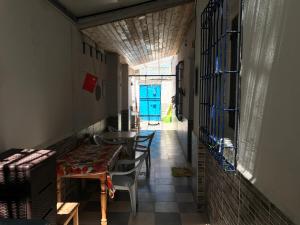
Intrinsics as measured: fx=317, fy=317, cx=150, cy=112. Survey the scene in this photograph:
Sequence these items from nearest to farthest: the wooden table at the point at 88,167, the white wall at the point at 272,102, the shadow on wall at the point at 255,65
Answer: the white wall at the point at 272,102, the shadow on wall at the point at 255,65, the wooden table at the point at 88,167

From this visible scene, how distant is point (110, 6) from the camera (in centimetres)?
350

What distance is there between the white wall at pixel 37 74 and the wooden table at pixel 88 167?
25cm

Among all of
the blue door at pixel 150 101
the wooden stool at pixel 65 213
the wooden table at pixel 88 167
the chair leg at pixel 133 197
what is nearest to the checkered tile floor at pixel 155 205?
the chair leg at pixel 133 197

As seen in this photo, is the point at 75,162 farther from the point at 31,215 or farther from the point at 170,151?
the point at 170,151

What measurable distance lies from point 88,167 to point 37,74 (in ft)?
3.06

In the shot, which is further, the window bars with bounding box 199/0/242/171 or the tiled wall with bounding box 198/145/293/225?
the window bars with bounding box 199/0/242/171

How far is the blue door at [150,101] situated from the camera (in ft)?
40.0

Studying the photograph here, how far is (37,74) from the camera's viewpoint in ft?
8.75

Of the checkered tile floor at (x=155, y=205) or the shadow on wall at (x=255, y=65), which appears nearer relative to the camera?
the shadow on wall at (x=255, y=65)

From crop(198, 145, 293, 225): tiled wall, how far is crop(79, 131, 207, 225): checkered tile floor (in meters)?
0.26

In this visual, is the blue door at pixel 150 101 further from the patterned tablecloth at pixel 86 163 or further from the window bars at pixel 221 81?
the window bars at pixel 221 81

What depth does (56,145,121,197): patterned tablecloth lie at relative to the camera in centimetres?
286

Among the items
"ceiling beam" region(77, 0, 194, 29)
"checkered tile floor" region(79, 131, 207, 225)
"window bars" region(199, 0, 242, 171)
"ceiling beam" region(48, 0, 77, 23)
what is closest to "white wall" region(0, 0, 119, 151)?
"ceiling beam" region(48, 0, 77, 23)

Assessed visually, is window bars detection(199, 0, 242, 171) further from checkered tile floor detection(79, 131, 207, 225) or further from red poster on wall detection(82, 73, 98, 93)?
red poster on wall detection(82, 73, 98, 93)
